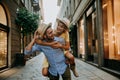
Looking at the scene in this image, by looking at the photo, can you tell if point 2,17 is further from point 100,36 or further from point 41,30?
point 41,30

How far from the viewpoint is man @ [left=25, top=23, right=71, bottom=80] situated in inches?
135

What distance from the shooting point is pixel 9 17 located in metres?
14.8

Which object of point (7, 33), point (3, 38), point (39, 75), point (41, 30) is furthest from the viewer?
point (7, 33)

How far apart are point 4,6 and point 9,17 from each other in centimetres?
98

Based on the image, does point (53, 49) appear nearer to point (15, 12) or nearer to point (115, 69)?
point (115, 69)

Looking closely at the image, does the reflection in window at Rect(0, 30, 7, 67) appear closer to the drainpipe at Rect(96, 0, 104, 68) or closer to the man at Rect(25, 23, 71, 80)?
the drainpipe at Rect(96, 0, 104, 68)

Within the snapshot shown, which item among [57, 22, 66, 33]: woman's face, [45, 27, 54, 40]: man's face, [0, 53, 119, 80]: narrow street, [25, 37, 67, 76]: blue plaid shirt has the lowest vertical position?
[0, 53, 119, 80]: narrow street

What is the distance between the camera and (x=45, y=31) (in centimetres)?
345

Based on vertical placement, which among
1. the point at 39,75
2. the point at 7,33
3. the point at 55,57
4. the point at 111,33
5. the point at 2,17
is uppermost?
the point at 2,17

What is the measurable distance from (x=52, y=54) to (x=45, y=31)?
34cm

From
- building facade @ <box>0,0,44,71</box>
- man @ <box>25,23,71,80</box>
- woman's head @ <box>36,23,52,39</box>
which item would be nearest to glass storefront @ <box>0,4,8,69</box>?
building facade @ <box>0,0,44,71</box>

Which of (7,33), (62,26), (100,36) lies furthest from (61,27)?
(7,33)

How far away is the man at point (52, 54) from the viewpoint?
3436 mm

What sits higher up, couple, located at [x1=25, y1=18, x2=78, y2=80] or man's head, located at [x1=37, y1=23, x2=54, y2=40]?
man's head, located at [x1=37, y1=23, x2=54, y2=40]
